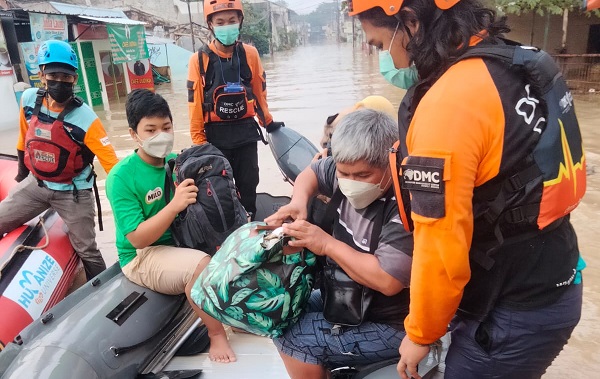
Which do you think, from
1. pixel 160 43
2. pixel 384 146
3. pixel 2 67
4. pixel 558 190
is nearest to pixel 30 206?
pixel 384 146

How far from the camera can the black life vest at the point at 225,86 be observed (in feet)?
12.4

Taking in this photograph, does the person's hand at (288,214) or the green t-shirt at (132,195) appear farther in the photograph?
the green t-shirt at (132,195)

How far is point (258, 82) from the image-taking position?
403cm

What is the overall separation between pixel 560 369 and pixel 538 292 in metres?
2.12

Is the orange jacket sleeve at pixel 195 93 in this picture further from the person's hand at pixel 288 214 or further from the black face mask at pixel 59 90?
the person's hand at pixel 288 214

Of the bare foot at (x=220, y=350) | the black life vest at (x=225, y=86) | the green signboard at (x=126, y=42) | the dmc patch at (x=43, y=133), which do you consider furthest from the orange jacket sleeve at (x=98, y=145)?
the green signboard at (x=126, y=42)

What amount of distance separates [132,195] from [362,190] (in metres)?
1.43

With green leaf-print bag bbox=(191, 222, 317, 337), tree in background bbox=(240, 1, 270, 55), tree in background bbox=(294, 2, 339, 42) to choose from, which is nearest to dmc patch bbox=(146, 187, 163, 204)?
green leaf-print bag bbox=(191, 222, 317, 337)

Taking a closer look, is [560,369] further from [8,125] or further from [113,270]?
[8,125]

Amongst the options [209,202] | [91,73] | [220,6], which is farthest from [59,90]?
[91,73]

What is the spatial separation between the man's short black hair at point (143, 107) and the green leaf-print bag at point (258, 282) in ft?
4.01

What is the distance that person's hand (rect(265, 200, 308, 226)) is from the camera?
186cm

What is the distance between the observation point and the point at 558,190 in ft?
3.85

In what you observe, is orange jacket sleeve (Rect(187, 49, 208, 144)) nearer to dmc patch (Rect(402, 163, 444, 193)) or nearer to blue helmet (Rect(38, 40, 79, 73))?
blue helmet (Rect(38, 40, 79, 73))
